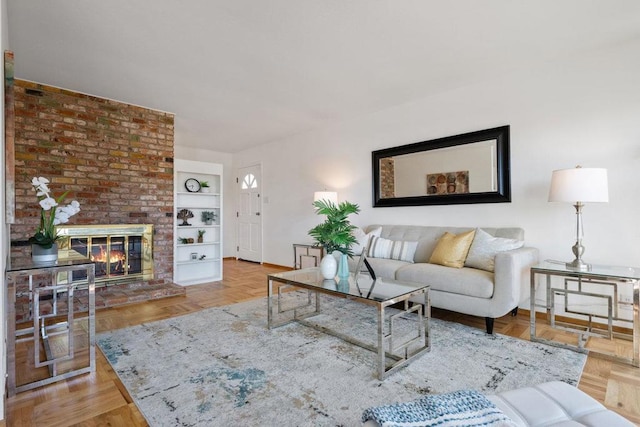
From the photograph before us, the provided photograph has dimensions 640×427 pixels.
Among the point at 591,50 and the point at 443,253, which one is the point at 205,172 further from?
the point at 591,50

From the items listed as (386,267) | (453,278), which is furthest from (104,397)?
(453,278)

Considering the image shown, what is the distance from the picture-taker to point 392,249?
349 cm

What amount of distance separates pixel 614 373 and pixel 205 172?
4638 millimetres

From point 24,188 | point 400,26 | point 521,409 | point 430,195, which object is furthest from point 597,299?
point 24,188

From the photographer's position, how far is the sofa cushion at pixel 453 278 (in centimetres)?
253

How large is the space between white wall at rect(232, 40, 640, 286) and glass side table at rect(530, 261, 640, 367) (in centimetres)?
30

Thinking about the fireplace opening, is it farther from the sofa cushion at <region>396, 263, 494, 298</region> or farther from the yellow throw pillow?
the yellow throw pillow

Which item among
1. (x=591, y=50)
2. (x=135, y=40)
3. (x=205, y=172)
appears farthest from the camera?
(x=205, y=172)

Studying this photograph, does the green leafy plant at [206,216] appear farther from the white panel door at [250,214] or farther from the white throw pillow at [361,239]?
the white throw pillow at [361,239]

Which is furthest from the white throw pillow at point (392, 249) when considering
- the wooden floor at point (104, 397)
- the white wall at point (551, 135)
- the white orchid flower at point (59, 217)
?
the white orchid flower at point (59, 217)

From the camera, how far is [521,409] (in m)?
0.99

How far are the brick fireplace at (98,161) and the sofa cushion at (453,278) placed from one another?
117 inches

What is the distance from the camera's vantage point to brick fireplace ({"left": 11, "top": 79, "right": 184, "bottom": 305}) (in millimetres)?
3256

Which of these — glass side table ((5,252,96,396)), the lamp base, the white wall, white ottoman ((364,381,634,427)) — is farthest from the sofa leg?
glass side table ((5,252,96,396))
